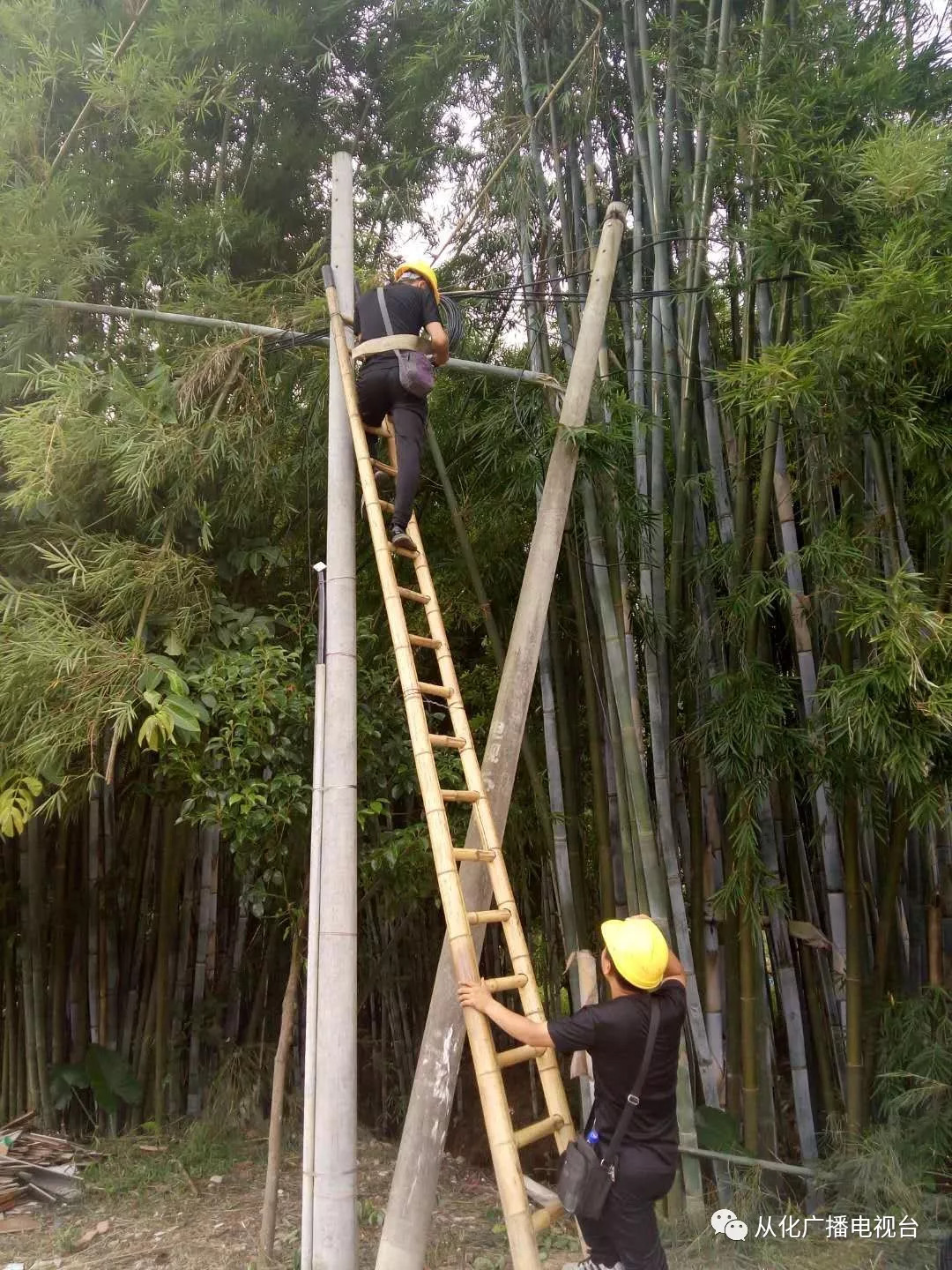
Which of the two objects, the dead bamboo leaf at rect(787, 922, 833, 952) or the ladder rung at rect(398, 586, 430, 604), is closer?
the ladder rung at rect(398, 586, 430, 604)

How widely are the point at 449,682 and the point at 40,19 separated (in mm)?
3609

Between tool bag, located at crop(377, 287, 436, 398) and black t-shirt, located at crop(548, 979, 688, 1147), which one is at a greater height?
tool bag, located at crop(377, 287, 436, 398)

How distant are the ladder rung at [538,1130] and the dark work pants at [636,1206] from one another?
177 millimetres

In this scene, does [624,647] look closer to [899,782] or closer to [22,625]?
[899,782]

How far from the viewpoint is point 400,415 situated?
286 cm

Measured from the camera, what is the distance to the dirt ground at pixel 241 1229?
292cm

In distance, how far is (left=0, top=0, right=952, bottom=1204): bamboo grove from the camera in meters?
2.88

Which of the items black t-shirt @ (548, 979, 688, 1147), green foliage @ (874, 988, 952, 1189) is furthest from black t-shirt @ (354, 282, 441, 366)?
green foliage @ (874, 988, 952, 1189)

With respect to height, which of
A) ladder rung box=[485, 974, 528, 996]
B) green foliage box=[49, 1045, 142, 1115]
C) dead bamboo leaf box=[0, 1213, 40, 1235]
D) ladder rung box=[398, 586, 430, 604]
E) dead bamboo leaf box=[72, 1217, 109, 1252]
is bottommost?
dead bamboo leaf box=[72, 1217, 109, 1252]

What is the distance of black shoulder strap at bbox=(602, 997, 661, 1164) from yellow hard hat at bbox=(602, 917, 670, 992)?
8 cm

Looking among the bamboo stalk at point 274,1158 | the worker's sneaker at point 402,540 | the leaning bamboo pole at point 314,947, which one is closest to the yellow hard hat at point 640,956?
the leaning bamboo pole at point 314,947

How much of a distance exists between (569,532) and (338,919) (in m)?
1.78

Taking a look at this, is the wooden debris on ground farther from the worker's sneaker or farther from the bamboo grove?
the worker's sneaker

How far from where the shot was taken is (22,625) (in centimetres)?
298
